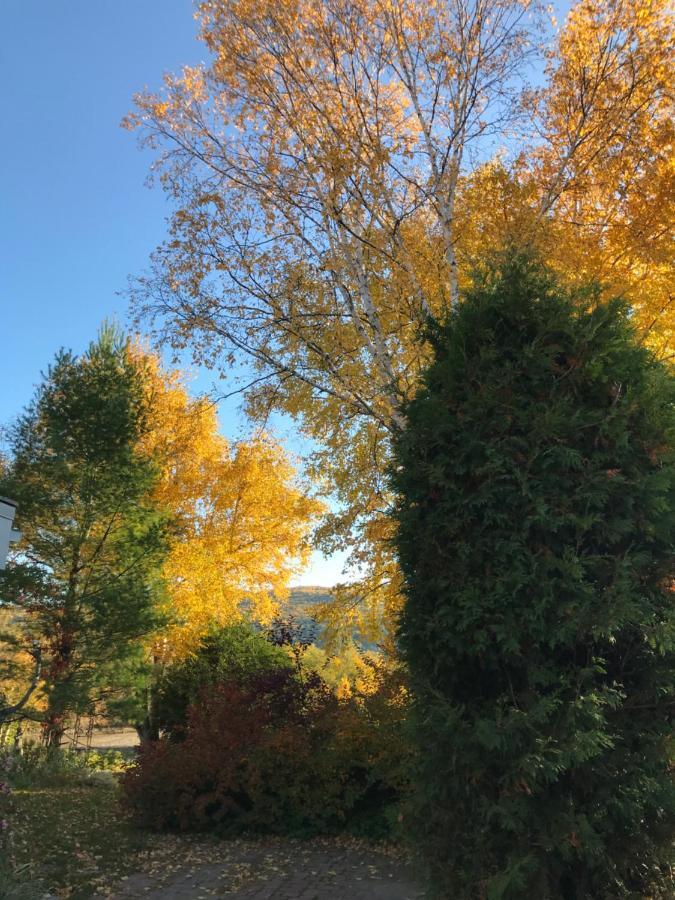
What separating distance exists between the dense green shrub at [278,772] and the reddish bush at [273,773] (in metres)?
0.01

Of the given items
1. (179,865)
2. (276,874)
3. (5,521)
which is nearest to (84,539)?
(5,521)

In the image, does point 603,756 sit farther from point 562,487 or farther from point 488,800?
point 562,487

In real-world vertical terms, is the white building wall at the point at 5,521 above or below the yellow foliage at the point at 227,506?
below

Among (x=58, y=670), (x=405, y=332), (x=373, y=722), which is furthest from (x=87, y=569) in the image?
(x=405, y=332)

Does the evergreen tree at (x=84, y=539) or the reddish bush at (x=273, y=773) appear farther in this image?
the evergreen tree at (x=84, y=539)

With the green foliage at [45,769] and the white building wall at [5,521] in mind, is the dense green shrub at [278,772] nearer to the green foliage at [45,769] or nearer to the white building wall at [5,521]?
the green foliage at [45,769]

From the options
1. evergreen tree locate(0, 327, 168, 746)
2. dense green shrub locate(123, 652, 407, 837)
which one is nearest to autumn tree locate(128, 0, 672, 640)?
dense green shrub locate(123, 652, 407, 837)

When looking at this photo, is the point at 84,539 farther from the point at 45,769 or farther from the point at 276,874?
the point at 276,874

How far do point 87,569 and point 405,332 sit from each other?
323 inches

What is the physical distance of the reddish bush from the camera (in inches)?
258

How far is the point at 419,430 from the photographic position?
3.54 m

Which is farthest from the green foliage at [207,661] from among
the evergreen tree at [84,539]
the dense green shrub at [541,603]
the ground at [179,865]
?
the dense green shrub at [541,603]

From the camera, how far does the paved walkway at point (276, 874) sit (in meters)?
4.71

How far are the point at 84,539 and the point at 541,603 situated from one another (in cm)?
1039
